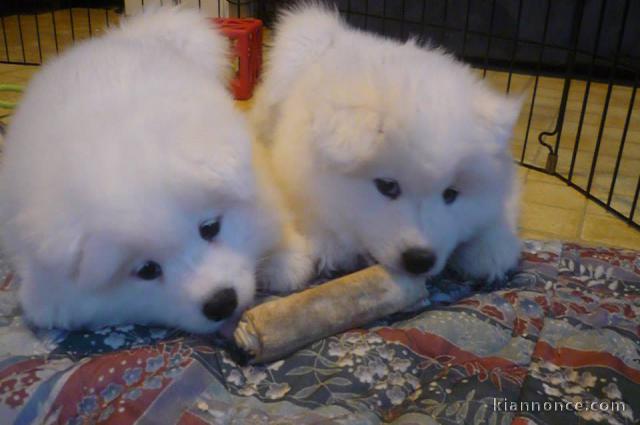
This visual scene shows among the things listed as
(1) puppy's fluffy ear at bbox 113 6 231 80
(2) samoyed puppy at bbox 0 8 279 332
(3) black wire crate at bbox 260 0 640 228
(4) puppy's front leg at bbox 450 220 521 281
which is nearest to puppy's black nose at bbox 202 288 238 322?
(2) samoyed puppy at bbox 0 8 279 332

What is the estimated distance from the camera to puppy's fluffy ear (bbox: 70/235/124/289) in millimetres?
1135

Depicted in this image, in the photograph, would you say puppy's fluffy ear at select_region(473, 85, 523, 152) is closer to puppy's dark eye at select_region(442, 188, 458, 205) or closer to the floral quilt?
puppy's dark eye at select_region(442, 188, 458, 205)

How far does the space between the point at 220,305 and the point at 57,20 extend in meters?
5.12

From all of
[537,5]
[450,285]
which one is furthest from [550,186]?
[537,5]

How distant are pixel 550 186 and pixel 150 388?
1780mm

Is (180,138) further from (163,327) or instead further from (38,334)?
(38,334)

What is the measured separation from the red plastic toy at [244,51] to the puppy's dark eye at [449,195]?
179 cm

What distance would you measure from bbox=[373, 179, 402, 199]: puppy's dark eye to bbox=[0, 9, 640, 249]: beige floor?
47cm

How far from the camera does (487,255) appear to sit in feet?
5.21

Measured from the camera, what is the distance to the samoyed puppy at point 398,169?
4.37 feet

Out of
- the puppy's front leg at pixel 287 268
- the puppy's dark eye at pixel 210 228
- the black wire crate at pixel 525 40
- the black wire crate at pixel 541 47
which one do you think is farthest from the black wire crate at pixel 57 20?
the puppy's dark eye at pixel 210 228

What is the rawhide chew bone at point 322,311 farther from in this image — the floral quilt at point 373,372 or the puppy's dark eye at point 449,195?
the puppy's dark eye at point 449,195

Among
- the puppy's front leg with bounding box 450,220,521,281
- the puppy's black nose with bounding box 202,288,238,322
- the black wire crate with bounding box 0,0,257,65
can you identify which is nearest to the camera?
the puppy's black nose with bounding box 202,288,238,322

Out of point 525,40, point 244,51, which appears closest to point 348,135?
point 244,51
